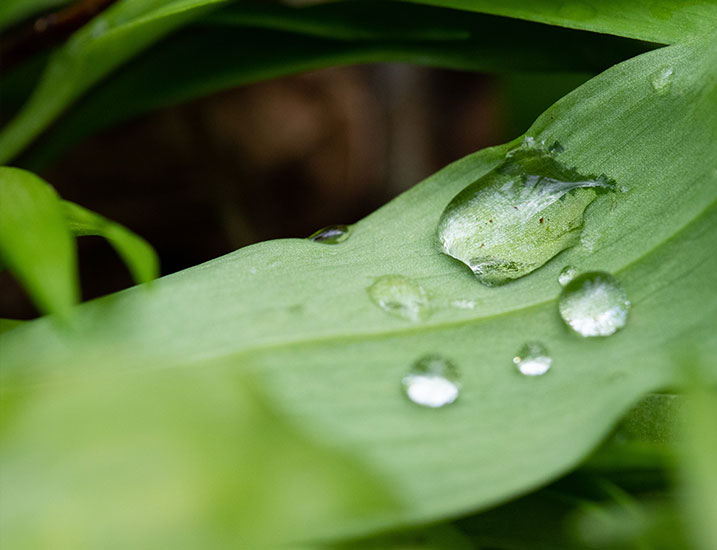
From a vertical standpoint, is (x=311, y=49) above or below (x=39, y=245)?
above

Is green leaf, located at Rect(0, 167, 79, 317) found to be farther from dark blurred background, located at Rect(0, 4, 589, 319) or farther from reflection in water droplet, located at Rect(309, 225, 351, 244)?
dark blurred background, located at Rect(0, 4, 589, 319)

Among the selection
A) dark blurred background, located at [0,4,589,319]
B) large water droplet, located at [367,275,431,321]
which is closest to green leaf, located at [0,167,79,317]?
large water droplet, located at [367,275,431,321]

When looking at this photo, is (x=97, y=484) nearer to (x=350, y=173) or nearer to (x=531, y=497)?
(x=531, y=497)

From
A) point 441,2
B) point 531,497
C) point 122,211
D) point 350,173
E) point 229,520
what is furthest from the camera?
point 350,173

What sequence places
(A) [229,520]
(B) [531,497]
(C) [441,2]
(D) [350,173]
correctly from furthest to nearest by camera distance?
(D) [350,173]
(C) [441,2]
(B) [531,497]
(A) [229,520]

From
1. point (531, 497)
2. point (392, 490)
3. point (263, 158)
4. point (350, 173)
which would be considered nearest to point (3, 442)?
point (392, 490)

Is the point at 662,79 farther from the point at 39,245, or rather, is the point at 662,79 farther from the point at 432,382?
the point at 39,245

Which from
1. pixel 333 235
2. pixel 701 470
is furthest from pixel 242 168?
pixel 701 470
